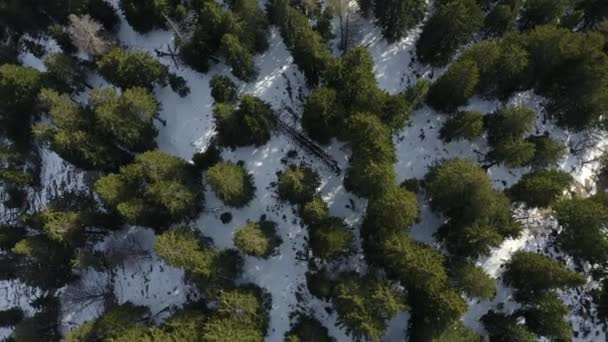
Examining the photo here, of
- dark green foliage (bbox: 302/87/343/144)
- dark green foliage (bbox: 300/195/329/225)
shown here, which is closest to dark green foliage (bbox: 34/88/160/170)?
dark green foliage (bbox: 302/87/343/144)

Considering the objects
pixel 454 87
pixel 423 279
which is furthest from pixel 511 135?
pixel 423 279

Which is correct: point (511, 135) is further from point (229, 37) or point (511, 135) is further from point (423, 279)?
point (229, 37)

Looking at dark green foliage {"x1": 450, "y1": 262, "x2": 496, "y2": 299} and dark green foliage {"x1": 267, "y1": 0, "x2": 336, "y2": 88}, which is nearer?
dark green foliage {"x1": 450, "y1": 262, "x2": 496, "y2": 299}

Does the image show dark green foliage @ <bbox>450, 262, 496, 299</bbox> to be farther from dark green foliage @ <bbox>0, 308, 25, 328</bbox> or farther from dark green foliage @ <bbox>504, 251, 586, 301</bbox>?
dark green foliage @ <bbox>0, 308, 25, 328</bbox>

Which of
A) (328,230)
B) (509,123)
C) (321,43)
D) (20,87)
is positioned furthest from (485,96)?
(20,87)

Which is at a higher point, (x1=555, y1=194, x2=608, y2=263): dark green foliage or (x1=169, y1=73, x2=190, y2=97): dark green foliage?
(x1=169, y1=73, x2=190, y2=97): dark green foliage
